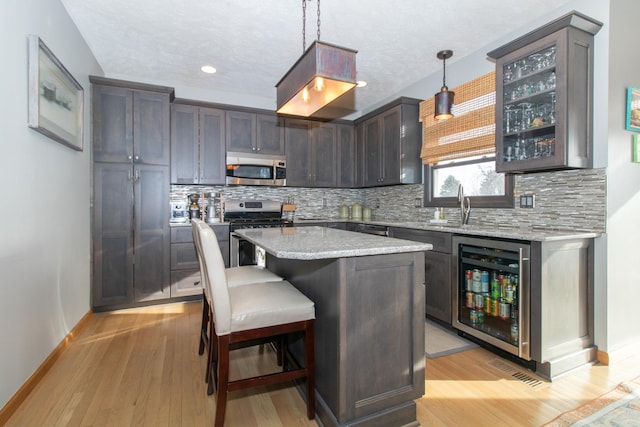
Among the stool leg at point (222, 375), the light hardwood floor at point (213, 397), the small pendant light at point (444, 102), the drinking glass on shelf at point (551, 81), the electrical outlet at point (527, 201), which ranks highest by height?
the small pendant light at point (444, 102)

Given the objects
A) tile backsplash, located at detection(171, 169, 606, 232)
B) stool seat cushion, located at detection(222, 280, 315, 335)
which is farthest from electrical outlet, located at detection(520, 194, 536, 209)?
stool seat cushion, located at detection(222, 280, 315, 335)

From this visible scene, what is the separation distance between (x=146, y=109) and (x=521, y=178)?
3.80 meters

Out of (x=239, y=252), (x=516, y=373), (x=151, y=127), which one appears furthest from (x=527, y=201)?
(x=151, y=127)

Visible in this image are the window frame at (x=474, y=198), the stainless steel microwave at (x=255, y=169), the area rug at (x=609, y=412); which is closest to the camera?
the area rug at (x=609, y=412)

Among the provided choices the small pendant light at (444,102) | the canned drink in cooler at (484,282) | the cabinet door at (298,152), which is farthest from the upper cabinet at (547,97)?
the cabinet door at (298,152)

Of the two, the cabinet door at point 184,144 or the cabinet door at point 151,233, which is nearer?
the cabinet door at point 151,233

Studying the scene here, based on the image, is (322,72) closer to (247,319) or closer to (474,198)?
(247,319)

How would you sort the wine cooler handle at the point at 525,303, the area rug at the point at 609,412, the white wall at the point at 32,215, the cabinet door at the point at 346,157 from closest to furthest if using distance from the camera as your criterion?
the area rug at the point at 609,412, the white wall at the point at 32,215, the wine cooler handle at the point at 525,303, the cabinet door at the point at 346,157

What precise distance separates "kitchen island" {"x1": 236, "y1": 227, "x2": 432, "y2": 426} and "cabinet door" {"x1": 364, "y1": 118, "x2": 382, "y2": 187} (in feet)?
9.29

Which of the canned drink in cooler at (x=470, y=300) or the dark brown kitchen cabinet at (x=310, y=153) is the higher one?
the dark brown kitchen cabinet at (x=310, y=153)

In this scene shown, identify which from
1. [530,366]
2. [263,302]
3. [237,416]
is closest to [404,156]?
[530,366]

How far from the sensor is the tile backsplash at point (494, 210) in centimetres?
224

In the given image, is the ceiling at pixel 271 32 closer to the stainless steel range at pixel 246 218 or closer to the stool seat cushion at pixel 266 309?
the stainless steel range at pixel 246 218

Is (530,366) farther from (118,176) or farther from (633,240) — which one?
(118,176)
